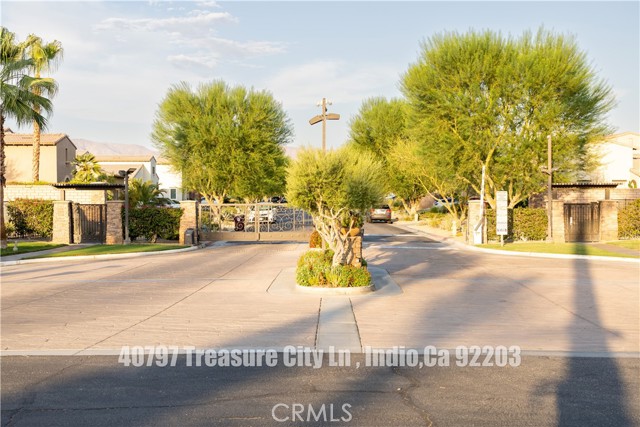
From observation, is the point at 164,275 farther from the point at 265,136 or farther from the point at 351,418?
the point at 265,136

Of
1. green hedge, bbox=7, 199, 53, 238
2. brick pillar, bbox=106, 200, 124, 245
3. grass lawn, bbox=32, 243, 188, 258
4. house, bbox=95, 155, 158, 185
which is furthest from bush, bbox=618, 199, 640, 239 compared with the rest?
house, bbox=95, 155, 158, 185

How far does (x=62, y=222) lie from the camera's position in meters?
30.4

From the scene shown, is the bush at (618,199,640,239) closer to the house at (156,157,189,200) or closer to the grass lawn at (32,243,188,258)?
the grass lawn at (32,243,188,258)

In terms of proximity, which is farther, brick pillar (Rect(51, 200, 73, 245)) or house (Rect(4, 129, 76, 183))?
house (Rect(4, 129, 76, 183))

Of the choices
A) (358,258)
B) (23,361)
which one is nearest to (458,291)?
(358,258)

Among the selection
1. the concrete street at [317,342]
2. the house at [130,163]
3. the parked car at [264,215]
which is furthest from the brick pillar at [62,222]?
the house at [130,163]

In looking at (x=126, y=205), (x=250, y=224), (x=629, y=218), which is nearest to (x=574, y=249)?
(x=629, y=218)

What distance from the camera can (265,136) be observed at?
44656 mm

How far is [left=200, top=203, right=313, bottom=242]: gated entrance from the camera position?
114 ft

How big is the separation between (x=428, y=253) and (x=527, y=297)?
1195cm

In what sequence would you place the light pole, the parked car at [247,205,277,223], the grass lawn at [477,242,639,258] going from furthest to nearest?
the parked car at [247,205,277,223]
the light pole
the grass lawn at [477,242,639,258]

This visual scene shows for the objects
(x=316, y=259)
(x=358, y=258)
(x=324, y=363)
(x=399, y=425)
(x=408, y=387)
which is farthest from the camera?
(x=358, y=258)

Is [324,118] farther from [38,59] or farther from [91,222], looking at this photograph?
[38,59]

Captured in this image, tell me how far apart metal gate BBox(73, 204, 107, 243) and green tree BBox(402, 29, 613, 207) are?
19.0m
